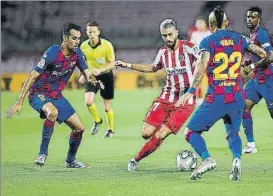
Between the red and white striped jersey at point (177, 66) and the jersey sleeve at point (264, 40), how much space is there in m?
1.14

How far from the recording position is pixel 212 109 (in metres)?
9.03

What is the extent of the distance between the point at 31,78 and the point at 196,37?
10.3 metres

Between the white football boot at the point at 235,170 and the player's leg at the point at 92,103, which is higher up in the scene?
the player's leg at the point at 92,103

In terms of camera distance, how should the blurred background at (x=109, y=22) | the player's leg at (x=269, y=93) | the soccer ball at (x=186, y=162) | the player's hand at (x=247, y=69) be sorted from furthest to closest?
the blurred background at (x=109, y=22) → the player's leg at (x=269, y=93) → the player's hand at (x=247, y=69) → the soccer ball at (x=186, y=162)

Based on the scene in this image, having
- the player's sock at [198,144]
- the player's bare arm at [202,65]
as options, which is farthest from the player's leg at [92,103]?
the player's bare arm at [202,65]

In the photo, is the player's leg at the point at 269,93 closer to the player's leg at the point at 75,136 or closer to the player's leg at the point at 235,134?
the player's leg at the point at 235,134

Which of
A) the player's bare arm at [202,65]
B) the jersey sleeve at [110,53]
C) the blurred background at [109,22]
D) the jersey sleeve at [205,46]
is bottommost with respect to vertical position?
the player's bare arm at [202,65]

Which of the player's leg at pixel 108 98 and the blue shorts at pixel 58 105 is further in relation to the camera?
the player's leg at pixel 108 98

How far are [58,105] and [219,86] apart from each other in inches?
98.3

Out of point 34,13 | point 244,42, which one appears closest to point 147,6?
point 34,13

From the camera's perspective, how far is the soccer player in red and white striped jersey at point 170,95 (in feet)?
33.4

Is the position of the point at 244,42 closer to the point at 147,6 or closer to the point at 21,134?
the point at 21,134

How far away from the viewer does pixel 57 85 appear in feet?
35.2

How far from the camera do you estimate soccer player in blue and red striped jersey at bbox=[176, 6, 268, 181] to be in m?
8.93
